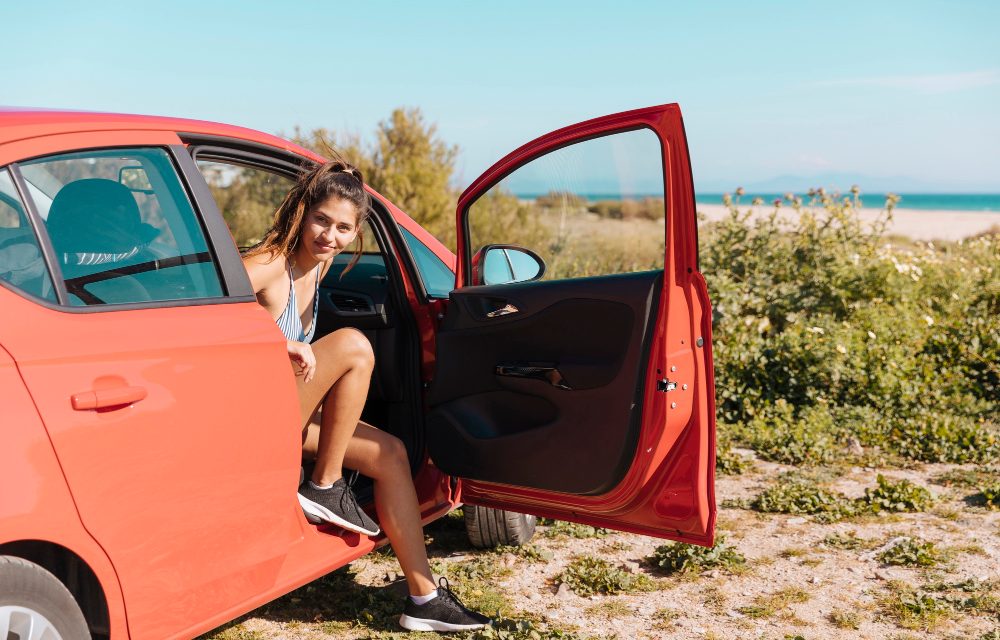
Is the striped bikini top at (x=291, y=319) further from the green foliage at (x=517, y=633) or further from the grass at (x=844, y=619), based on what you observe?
the grass at (x=844, y=619)

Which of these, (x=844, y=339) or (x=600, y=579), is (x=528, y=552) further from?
(x=844, y=339)

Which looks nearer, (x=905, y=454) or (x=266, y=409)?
(x=266, y=409)

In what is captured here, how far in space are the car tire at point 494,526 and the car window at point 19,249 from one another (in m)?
2.19

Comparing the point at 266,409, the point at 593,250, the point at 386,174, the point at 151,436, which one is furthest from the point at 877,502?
the point at 386,174

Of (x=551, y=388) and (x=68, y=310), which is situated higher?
(x=68, y=310)

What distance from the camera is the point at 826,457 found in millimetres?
5508

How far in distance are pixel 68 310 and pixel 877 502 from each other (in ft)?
12.9

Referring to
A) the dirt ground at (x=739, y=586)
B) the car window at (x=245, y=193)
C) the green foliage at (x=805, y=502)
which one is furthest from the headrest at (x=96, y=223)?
the car window at (x=245, y=193)

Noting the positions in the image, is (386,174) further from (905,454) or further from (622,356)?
(622,356)

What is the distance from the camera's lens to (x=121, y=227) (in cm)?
257

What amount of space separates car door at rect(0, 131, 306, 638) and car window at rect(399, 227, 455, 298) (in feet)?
3.73

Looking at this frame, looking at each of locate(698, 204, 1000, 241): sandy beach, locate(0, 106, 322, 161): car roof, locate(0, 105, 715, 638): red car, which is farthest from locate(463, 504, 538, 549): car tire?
locate(698, 204, 1000, 241): sandy beach

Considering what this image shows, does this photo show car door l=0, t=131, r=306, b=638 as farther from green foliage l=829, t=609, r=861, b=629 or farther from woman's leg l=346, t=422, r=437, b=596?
green foliage l=829, t=609, r=861, b=629

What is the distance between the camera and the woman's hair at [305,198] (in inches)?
128
